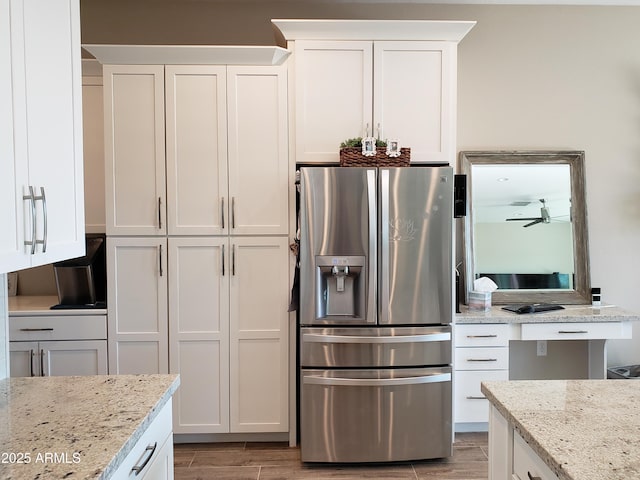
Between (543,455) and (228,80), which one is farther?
(228,80)

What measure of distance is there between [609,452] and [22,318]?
9.67ft

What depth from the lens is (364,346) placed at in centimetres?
260

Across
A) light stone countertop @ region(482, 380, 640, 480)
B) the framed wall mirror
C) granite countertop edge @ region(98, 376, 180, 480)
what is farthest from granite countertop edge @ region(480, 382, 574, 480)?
the framed wall mirror

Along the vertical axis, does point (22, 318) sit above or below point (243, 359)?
above

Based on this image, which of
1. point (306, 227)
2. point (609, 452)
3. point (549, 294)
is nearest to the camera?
point (609, 452)

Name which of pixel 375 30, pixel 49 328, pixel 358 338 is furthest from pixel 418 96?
pixel 49 328

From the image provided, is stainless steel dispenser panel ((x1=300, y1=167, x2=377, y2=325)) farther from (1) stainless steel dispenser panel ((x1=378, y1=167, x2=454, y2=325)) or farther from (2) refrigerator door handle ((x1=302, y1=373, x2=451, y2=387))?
(2) refrigerator door handle ((x1=302, y1=373, x2=451, y2=387))

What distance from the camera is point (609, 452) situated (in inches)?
41.4

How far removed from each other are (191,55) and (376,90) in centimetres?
113

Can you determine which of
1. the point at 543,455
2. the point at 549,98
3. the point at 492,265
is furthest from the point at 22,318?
the point at 549,98

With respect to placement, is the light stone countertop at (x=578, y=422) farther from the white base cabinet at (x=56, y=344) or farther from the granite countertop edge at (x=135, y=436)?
the white base cabinet at (x=56, y=344)

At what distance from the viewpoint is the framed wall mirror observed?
3344 mm

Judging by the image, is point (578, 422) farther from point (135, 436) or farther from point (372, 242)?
point (372, 242)

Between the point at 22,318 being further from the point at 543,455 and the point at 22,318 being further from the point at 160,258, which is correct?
the point at 543,455
